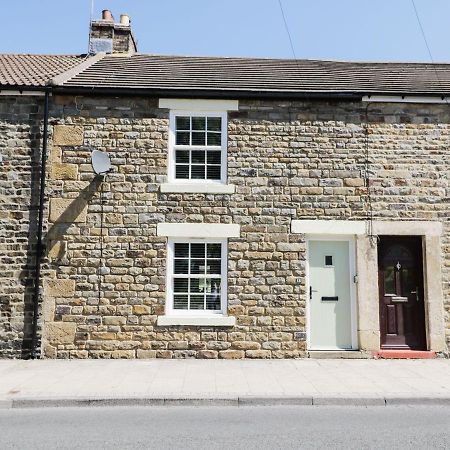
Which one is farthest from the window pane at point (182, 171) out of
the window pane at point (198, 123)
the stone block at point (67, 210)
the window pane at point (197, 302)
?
the window pane at point (197, 302)

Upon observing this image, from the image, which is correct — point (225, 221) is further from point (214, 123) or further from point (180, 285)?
point (214, 123)

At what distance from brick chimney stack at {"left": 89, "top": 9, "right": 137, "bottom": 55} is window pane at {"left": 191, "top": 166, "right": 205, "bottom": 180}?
5331mm

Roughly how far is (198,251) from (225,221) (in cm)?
80

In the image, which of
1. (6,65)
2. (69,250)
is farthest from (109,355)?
(6,65)

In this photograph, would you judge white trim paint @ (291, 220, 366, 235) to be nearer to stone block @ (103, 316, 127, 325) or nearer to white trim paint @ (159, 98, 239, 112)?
white trim paint @ (159, 98, 239, 112)

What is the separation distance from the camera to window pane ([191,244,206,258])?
9617 mm

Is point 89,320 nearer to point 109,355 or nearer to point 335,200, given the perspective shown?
point 109,355

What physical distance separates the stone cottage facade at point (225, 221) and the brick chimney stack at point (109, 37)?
3.52m

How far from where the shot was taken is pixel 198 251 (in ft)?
31.6

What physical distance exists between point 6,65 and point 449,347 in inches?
475

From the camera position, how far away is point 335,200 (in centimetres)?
973

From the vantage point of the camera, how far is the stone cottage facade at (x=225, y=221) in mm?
9266

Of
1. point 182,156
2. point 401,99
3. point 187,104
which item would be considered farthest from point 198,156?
point 401,99

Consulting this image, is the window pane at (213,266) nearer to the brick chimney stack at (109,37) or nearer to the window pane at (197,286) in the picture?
the window pane at (197,286)
